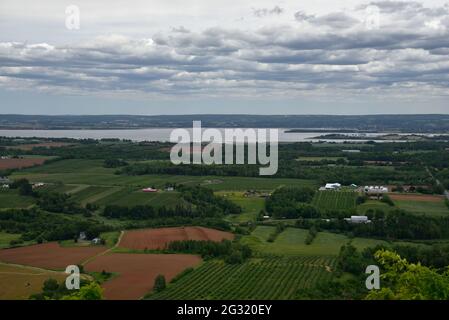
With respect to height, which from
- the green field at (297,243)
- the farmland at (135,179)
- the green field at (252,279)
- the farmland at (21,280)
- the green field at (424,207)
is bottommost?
the green field at (297,243)

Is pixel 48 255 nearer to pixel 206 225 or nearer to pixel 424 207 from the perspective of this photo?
pixel 206 225

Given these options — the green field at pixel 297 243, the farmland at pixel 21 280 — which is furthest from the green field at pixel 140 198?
the farmland at pixel 21 280

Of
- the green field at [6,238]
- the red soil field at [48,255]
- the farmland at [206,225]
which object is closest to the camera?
the farmland at [206,225]

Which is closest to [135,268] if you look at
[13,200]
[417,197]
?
[13,200]

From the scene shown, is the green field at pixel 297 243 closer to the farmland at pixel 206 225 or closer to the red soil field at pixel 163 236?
the farmland at pixel 206 225

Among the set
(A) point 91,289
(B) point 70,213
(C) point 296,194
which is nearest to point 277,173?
(C) point 296,194

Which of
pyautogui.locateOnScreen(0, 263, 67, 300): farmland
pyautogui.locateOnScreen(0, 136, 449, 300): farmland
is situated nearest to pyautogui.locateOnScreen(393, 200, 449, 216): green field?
pyautogui.locateOnScreen(0, 136, 449, 300): farmland

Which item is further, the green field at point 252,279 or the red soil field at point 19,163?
the red soil field at point 19,163

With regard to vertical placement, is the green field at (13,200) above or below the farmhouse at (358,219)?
above
